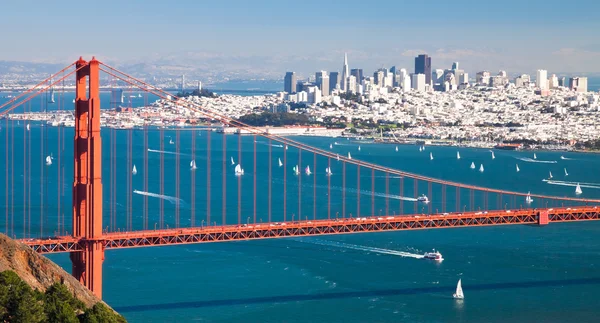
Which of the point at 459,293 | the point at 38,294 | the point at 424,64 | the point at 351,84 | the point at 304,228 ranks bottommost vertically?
the point at 459,293

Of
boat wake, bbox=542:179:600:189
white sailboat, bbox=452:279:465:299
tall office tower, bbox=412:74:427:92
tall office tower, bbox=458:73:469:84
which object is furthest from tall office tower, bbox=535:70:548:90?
white sailboat, bbox=452:279:465:299

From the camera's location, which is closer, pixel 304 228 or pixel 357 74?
pixel 304 228

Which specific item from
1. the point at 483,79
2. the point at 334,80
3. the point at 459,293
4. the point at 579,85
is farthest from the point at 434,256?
the point at 483,79

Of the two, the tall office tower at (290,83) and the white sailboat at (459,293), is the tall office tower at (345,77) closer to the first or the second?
the tall office tower at (290,83)

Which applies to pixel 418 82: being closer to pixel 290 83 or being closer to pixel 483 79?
pixel 483 79

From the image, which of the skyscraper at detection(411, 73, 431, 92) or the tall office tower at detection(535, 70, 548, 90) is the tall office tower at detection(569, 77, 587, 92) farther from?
the skyscraper at detection(411, 73, 431, 92)

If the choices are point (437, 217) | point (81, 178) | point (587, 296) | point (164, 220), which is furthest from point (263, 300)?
point (164, 220)
